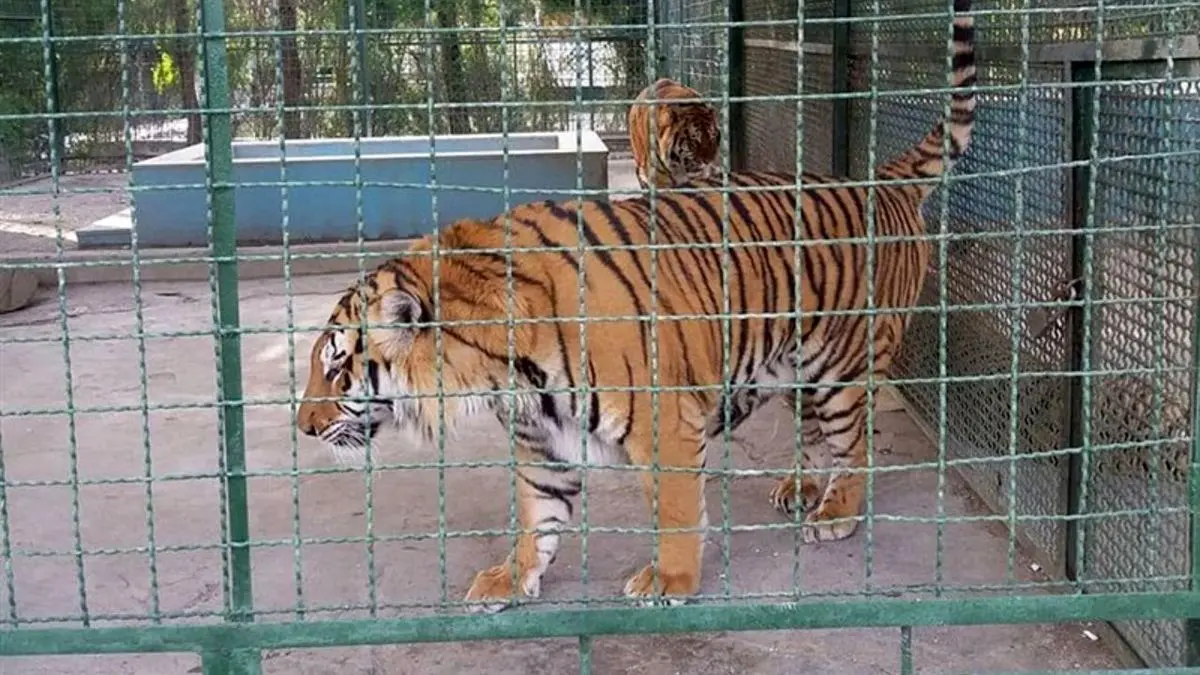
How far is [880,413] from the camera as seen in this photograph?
5.59m

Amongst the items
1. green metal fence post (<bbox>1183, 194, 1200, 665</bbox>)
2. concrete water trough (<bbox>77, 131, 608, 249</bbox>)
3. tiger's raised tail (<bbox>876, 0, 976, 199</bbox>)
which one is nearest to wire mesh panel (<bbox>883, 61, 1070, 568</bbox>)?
tiger's raised tail (<bbox>876, 0, 976, 199</bbox>)

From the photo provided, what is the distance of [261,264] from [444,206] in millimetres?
1277

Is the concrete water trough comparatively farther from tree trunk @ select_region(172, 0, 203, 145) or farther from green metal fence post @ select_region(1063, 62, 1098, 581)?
green metal fence post @ select_region(1063, 62, 1098, 581)

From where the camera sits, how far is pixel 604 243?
12.5 feet

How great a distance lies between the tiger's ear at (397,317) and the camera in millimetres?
3398

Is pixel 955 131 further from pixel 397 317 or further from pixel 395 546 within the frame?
pixel 395 546

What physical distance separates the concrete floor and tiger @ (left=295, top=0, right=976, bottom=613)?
194 mm

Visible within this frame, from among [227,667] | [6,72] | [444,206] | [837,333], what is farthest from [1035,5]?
[6,72]

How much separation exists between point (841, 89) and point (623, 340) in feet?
9.06

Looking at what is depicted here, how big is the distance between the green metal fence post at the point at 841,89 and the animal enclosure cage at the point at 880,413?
Result: 0.01 meters

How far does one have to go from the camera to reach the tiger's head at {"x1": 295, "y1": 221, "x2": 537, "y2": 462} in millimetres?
3523

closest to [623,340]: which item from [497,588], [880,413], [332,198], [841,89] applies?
[497,588]

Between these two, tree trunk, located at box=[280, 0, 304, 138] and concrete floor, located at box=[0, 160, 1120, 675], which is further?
tree trunk, located at box=[280, 0, 304, 138]

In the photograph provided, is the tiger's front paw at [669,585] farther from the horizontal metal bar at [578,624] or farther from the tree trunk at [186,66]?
the tree trunk at [186,66]
